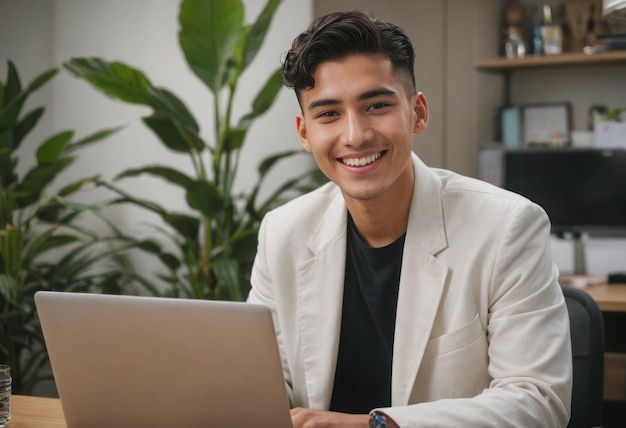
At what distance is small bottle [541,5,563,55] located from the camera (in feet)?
13.6

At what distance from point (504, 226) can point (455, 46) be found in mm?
2627

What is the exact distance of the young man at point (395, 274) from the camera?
1.52m

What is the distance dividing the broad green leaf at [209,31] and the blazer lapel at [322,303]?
141 cm

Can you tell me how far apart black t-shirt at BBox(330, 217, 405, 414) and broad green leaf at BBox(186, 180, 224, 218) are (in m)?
1.38

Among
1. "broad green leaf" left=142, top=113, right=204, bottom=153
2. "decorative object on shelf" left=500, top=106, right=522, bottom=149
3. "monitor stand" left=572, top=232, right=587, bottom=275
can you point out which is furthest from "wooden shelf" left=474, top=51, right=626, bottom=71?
"broad green leaf" left=142, top=113, right=204, bottom=153

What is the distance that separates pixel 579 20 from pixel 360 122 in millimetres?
2863

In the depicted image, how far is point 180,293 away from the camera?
3584 millimetres

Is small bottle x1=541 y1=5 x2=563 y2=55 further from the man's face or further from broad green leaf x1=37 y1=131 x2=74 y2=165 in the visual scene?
the man's face

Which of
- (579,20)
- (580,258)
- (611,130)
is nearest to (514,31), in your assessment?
(579,20)

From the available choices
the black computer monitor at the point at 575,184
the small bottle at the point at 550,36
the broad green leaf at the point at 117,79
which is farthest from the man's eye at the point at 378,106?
the small bottle at the point at 550,36

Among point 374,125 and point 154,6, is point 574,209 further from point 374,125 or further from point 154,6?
point 374,125

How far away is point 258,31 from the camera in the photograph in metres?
3.12

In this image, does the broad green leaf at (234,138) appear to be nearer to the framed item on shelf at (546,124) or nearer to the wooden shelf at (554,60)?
the wooden shelf at (554,60)

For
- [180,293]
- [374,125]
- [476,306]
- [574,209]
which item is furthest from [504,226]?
[574,209]
